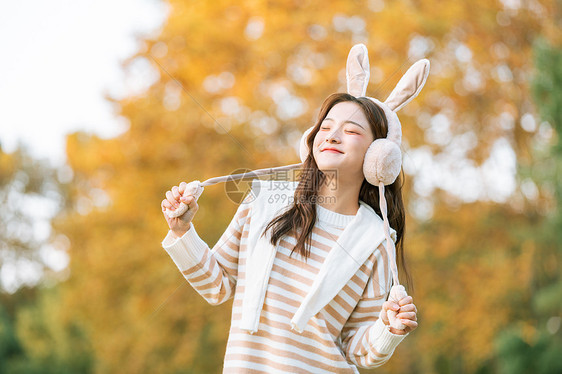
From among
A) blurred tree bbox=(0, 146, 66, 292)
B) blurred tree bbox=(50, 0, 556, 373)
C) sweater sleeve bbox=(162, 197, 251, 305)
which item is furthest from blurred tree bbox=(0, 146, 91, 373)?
sweater sleeve bbox=(162, 197, 251, 305)

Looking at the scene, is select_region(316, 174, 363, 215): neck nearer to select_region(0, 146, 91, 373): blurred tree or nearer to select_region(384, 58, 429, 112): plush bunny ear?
select_region(384, 58, 429, 112): plush bunny ear

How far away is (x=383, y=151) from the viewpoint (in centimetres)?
204

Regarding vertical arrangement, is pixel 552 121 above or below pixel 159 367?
above

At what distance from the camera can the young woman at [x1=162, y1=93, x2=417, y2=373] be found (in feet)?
6.44

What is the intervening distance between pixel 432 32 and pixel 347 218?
18.6 ft

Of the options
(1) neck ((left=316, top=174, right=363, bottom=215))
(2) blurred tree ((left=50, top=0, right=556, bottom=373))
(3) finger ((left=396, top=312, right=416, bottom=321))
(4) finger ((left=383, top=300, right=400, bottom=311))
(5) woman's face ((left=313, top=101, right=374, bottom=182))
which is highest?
(2) blurred tree ((left=50, top=0, right=556, bottom=373))

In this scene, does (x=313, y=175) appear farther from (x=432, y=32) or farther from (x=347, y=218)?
(x=432, y=32)

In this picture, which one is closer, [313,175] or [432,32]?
[313,175]

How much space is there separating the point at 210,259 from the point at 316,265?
334 mm

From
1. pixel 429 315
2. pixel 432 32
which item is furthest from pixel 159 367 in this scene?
pixel 432 32

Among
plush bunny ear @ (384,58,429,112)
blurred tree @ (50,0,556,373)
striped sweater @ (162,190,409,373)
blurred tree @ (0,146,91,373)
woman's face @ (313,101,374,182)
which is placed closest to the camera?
striped sweater @ (162,190,409,373)

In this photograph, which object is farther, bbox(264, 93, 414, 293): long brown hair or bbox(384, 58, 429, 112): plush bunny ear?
bbox(384, 58, 429, 112): plush bunny ear

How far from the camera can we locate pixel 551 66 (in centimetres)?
662

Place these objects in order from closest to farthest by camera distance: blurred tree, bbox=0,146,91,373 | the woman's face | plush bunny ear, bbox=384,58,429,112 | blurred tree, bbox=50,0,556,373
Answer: the woman's face < plush bunny ear, bbox=384,58,429,112 < blurred tree, bbox=50,0,556,373 < blurred tree, bbox=0,146,91,373
